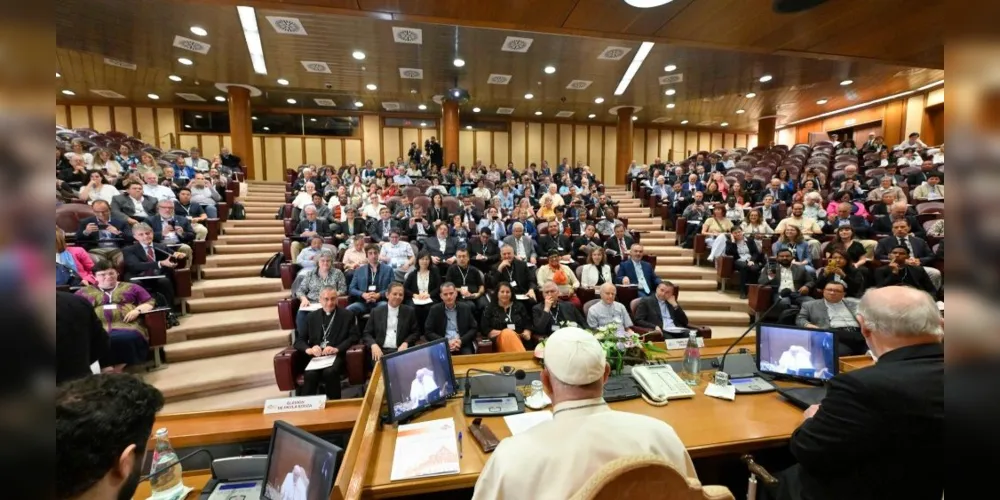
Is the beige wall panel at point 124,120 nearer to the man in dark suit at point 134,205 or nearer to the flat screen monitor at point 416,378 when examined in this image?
the man in dark suit at point 134,205

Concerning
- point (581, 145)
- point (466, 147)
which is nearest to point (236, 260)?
point (466, 147)

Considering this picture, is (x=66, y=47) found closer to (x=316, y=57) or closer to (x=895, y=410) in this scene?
(x=316, y=57)

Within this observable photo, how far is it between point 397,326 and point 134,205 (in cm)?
413

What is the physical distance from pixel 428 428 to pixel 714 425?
3.87ft

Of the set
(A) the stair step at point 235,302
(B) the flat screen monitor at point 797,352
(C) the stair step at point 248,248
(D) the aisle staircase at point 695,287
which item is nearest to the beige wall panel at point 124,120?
(C) the stair step at point 248,248

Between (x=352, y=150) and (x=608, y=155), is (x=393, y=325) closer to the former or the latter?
(x=352, y=150)

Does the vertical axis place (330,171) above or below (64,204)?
above

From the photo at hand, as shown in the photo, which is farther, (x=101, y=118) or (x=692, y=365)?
(x=101, y=118)

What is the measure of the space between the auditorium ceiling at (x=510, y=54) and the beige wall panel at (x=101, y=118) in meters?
0.45

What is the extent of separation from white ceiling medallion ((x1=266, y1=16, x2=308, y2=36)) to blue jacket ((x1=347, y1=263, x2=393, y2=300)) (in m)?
3.87

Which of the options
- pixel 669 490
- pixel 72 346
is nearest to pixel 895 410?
pixel 669 490

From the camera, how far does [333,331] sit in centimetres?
347

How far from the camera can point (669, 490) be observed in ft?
2.63

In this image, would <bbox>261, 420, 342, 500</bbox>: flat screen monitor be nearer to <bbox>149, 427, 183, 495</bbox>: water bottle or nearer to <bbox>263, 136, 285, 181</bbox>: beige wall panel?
<bbox>149, 427, 183, 495</bbox>: water bottle
